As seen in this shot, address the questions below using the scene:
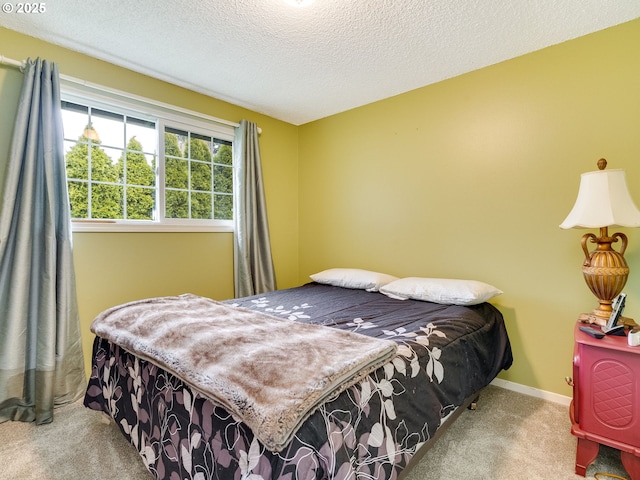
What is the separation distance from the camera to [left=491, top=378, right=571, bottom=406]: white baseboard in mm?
2154

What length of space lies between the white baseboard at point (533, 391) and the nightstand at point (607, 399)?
2.38 ft

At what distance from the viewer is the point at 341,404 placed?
1.02 meters

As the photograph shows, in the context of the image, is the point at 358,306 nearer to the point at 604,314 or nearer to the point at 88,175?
the point at 604,314

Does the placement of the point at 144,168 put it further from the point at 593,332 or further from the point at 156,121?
the point at 593,332

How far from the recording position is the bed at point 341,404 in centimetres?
93

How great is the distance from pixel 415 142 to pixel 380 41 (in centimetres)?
93

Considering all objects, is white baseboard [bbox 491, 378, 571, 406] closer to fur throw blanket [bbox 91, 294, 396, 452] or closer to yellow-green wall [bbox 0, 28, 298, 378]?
fur throw blanket [bbox 91, 294, 396, 452]

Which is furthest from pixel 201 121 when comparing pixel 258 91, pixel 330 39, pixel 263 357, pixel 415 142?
pixel 263 357

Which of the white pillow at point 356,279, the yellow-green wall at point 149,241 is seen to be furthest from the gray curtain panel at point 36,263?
the white pillow at point 356,279

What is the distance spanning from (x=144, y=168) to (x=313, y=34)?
1656 mm

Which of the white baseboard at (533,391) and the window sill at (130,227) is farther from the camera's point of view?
the window sill at (130,227)

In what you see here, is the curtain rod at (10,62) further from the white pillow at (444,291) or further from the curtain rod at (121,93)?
the white pillow at (444,291)

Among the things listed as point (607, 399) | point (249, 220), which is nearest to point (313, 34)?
point (249, 220)

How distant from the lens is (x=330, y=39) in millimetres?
2092
